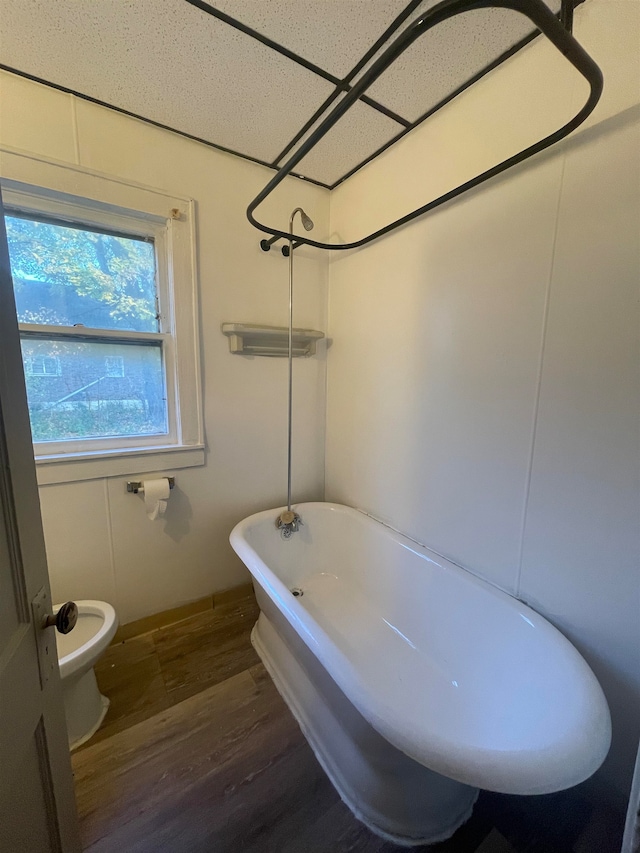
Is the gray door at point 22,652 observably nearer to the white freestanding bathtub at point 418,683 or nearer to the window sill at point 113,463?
the white freestanding bathtub at point 418,683

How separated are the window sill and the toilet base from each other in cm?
76

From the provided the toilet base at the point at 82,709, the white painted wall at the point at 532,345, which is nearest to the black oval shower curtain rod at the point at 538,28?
the white painted wall at the point at 532,345

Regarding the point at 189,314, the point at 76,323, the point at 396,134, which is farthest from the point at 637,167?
the point at 76,323

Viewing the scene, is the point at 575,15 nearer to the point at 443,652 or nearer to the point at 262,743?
the point at 443,652

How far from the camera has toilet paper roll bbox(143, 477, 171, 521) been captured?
1.56 m

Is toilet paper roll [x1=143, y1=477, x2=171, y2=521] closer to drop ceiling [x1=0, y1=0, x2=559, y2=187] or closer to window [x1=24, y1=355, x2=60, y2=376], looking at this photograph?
window [x1=24, y1=355, x2=60, y2=376]

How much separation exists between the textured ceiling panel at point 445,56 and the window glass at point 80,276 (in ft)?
4.02

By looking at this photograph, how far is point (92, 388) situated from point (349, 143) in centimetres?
163

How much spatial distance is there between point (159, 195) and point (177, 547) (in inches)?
66.7

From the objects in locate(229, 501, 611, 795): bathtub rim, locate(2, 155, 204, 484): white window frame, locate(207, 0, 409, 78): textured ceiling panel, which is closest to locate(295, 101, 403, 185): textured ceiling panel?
locate(207, 0, 409, 78): textured ceiling panel

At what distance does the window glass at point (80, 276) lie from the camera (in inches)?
52.9

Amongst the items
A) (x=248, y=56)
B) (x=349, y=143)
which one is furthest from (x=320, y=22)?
(x=349, y=143)

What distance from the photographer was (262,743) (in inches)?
48.3

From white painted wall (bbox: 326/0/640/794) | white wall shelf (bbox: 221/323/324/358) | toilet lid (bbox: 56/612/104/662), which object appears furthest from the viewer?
white wall shelf (bbox: 221/323/324/358)
